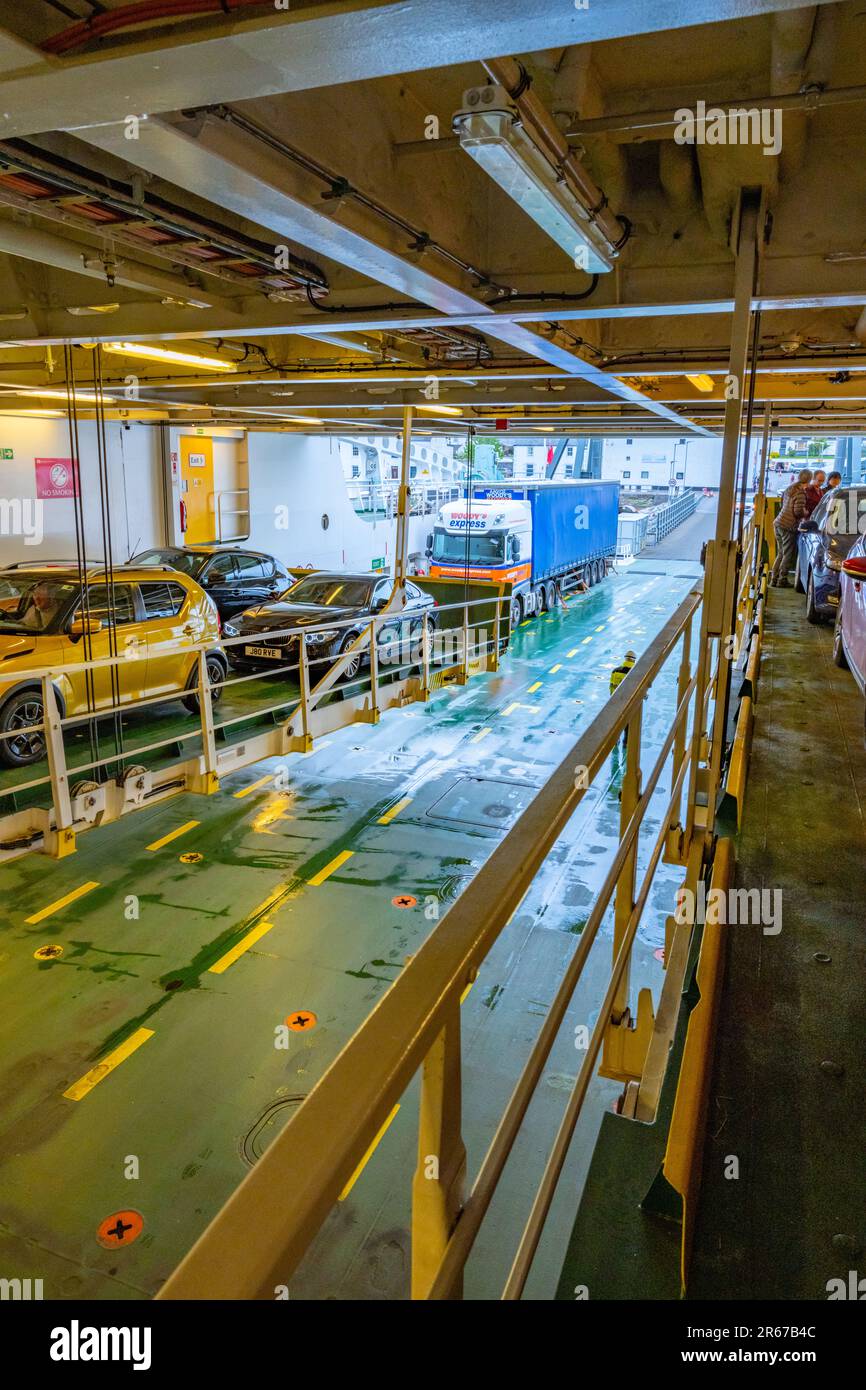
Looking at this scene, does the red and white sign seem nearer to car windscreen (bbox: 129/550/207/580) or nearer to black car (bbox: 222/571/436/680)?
car windscreen (bbox: 129/550/207/580)

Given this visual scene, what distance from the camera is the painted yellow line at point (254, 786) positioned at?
901cm

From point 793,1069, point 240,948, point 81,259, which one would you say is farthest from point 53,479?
point 793,1069

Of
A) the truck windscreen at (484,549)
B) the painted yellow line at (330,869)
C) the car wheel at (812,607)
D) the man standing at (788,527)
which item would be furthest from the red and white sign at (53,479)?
the man standing at (788,527)

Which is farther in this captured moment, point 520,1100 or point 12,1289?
point 12,1289

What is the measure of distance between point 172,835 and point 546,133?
259 inches

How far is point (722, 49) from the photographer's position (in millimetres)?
3395

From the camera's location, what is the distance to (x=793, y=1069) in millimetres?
2373

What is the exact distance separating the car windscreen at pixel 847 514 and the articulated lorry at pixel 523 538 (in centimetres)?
700

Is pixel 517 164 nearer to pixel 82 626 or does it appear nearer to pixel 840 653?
pixel 840 653

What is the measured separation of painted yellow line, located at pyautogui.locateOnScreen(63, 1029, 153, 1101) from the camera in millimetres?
4656

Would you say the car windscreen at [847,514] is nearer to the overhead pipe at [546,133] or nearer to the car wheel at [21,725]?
the overhead pipe at [546,133]

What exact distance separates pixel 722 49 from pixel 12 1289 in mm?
5756
